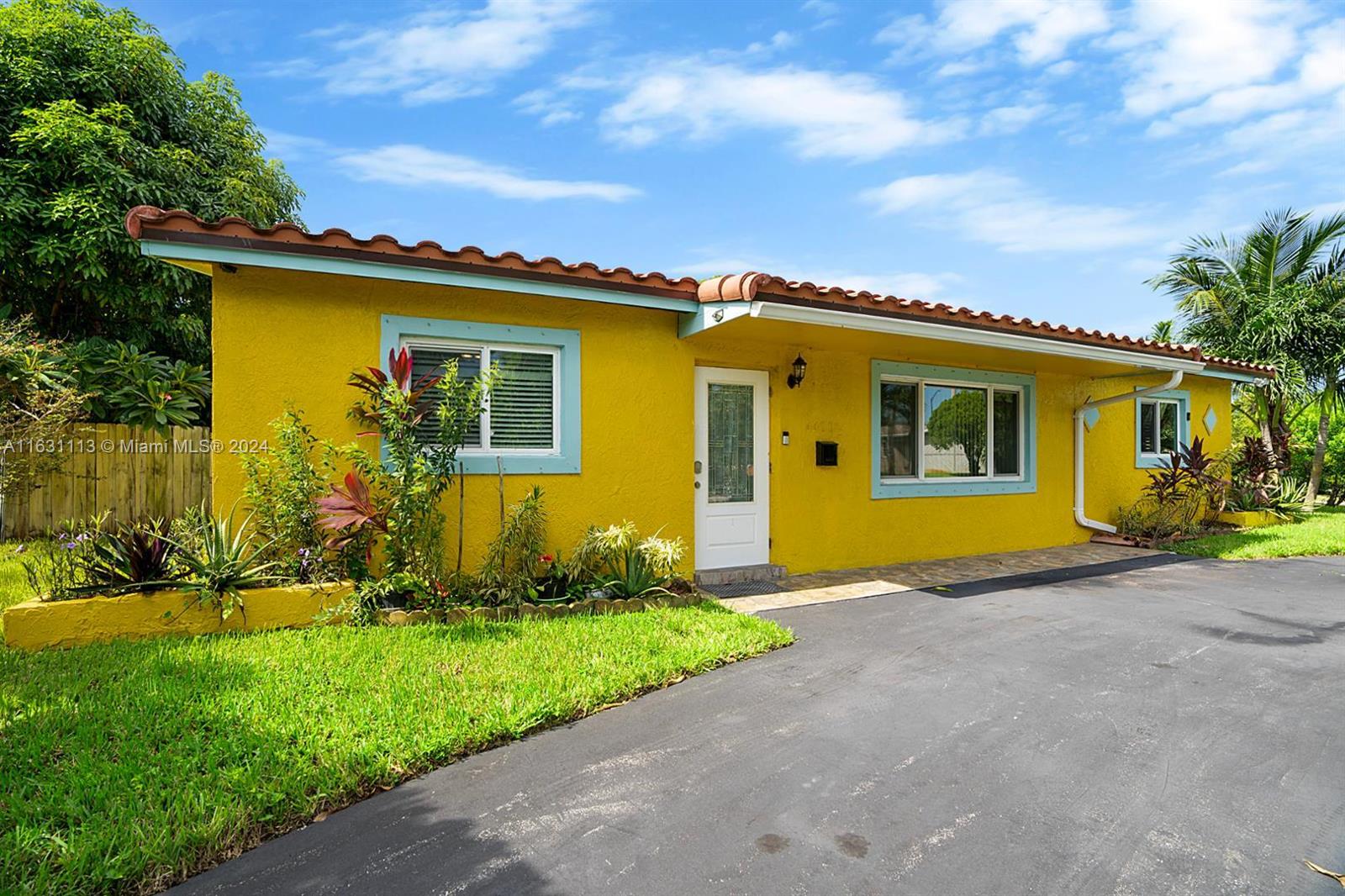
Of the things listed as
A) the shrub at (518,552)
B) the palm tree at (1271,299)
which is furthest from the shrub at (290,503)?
the palm tree at (1271,299)

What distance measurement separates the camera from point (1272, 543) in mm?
9953

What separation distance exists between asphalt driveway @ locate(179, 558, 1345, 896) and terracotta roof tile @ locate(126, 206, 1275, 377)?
10.6 ft

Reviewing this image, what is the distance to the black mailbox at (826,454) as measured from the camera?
805cm

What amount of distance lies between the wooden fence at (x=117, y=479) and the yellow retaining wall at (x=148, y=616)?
13.5 feet

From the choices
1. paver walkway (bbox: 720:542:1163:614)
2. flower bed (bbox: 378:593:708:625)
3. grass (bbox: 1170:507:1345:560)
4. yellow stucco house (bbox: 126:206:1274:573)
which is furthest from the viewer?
grass (bbox: 1170:507:1345:560)

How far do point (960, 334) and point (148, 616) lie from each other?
7.68 meters

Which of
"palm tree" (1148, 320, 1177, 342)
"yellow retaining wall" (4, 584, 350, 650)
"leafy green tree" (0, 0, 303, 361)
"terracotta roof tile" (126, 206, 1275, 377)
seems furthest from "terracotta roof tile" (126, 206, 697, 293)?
"palm tree" (1148, 320, 1177, 342)

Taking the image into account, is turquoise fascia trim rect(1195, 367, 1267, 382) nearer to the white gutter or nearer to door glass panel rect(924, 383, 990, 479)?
the white gutter

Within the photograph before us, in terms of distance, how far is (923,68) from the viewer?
8.67 meters

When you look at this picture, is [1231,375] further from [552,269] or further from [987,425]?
[552,269]

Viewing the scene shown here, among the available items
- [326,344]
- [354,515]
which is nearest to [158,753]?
[354,515]

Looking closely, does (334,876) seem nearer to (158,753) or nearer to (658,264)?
(158,753)

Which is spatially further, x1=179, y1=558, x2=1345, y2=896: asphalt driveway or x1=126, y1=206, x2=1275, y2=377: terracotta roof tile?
x1=126, y1=206, x2=1275, y2=377: terracotta roof tile

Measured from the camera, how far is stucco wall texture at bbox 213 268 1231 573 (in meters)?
5.47
